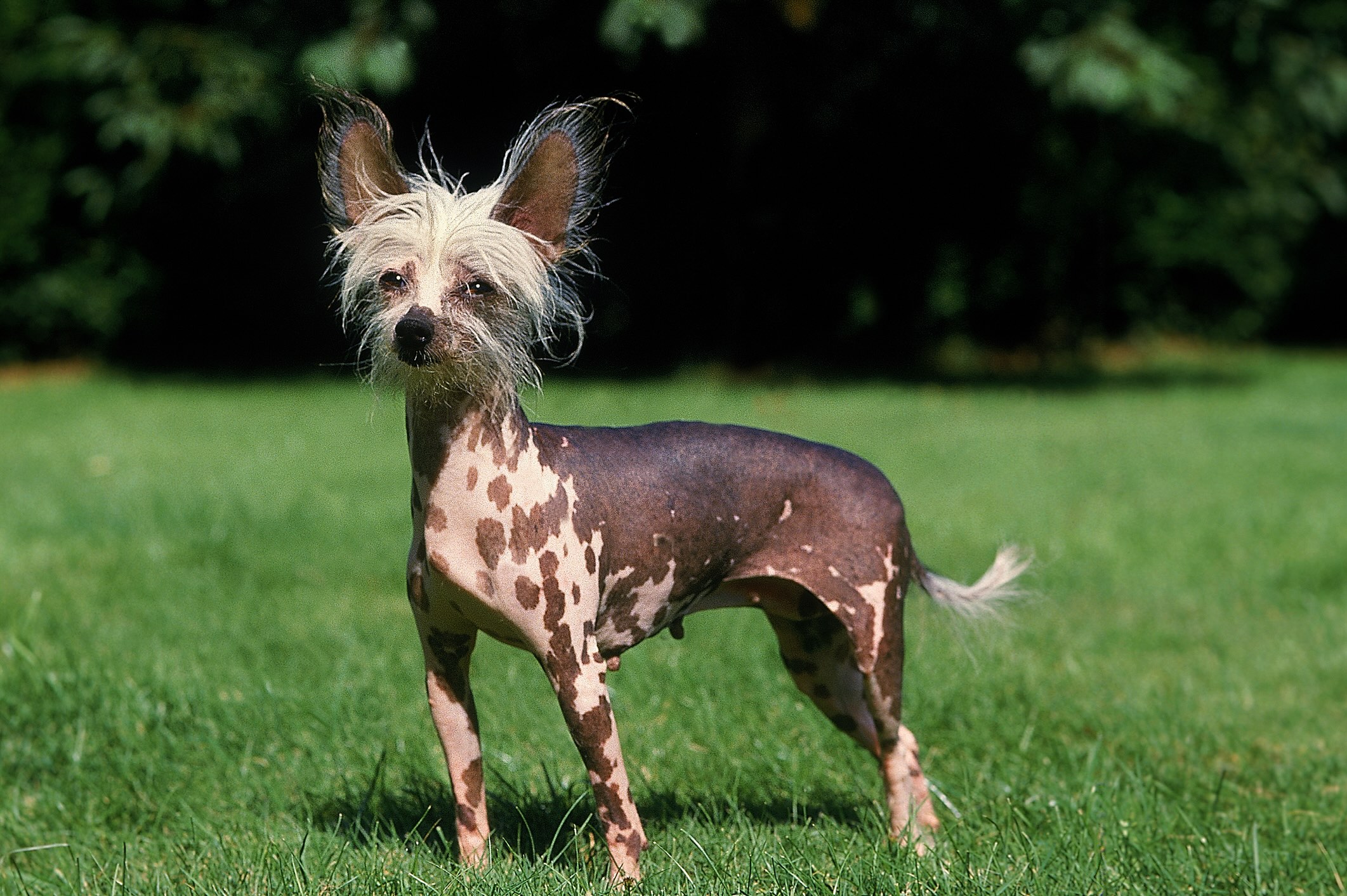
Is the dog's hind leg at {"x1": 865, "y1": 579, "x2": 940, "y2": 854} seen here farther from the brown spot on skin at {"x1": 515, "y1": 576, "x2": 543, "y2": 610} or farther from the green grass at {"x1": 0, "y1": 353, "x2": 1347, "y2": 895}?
the brown spot on skin at {"x1": 515, "y1": 576, "x2": 543, "y2": 610}

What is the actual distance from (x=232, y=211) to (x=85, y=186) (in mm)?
1869

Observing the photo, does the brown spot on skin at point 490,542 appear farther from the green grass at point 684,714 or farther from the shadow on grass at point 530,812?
the shadow on grass at point 530,812

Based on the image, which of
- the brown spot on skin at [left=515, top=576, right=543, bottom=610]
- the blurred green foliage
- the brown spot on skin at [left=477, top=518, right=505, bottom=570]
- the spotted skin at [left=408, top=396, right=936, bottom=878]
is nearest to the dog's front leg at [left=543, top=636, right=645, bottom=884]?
the spotted skin at [left=408, top=396, right=936, bottom=878]

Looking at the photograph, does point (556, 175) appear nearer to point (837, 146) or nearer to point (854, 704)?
point (854, 704)

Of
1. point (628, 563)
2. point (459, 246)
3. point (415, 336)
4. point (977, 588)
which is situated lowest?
point (977, 588)

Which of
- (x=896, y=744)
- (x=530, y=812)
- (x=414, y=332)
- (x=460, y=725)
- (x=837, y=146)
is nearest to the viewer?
(x=414, y=332)

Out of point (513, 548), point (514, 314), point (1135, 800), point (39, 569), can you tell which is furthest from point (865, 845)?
point (39, 569)

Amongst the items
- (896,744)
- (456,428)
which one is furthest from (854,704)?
(456,428)

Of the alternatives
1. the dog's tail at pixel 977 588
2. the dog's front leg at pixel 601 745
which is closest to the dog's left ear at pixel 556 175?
the dog's front leg at pixel 601 745

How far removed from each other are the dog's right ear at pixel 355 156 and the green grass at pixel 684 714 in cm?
42

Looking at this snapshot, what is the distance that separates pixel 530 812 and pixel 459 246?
1.51 meters

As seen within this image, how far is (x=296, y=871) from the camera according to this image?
2.82 meters

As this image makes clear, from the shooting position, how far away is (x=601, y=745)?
271cm

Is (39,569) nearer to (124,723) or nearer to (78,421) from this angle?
(124,723)
